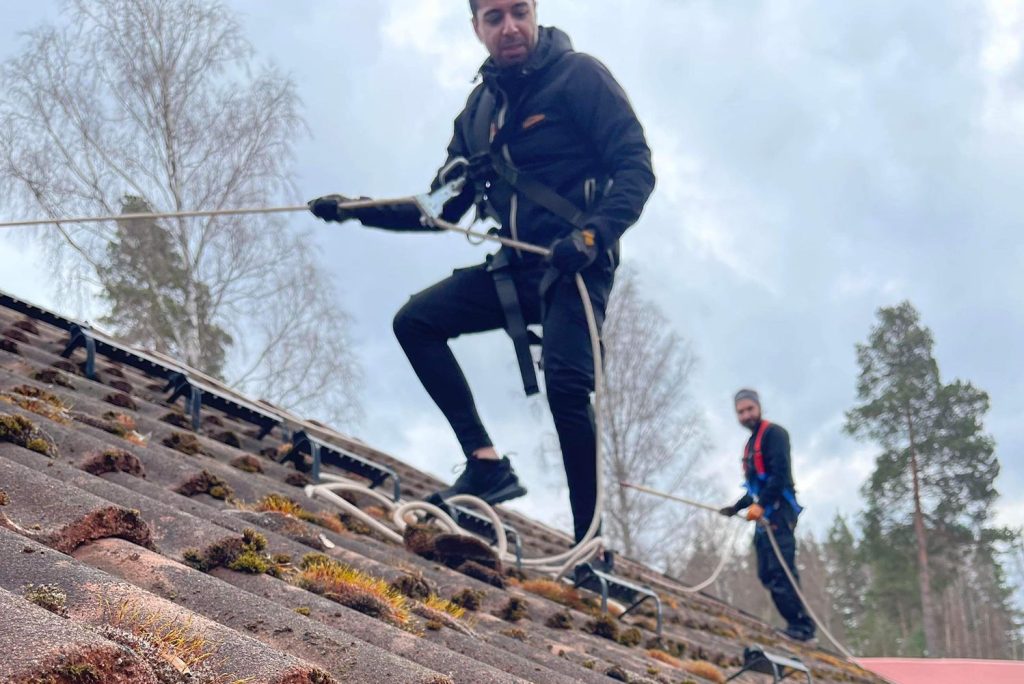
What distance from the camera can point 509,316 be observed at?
349cm

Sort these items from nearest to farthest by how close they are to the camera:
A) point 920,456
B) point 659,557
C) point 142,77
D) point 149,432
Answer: point 149,432 < point 142,77 < point 659,557 < point 920,456

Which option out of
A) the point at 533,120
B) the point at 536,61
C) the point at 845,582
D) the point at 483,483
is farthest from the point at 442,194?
the point at 845,582

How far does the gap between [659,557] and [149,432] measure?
46.0ft

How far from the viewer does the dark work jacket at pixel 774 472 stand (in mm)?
→ 6477

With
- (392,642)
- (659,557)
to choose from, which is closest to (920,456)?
(659,557)

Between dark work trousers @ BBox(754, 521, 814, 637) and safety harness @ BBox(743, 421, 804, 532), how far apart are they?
15 centimetres

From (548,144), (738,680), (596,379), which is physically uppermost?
(548,144)

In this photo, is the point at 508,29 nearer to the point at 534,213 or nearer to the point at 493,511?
the point at 534,213

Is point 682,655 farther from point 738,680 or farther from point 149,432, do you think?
point 149,432

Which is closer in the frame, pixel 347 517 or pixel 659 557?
pixel 347 517

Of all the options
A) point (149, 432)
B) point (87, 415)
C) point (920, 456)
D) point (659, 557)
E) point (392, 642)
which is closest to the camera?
point (392, 642)

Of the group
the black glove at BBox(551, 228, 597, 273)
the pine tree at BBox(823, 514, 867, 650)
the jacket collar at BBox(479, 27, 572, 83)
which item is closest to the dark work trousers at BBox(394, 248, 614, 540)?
the black glove at BBox(551, 228, 597, 273)

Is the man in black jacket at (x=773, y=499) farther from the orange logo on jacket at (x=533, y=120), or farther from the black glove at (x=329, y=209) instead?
the black glove at (x=329, y=209)

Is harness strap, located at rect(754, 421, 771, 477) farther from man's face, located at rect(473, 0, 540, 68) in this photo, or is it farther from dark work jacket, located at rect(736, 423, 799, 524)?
man's face, located at rect(473, 0, 540, 68)
